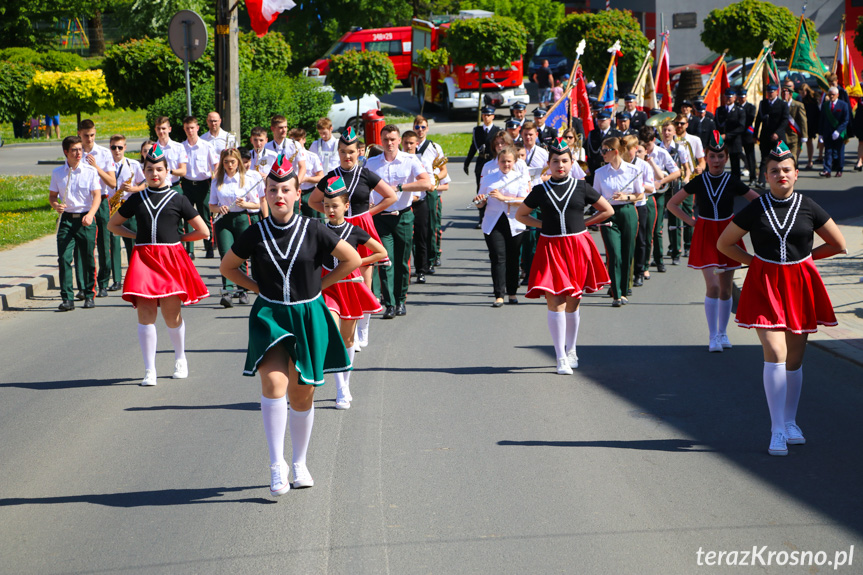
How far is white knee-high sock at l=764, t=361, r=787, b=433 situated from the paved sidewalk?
2810 millimetres

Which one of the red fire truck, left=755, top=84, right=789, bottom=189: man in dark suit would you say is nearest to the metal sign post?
left=755, top=84, right=789, bottom=189: man in dark suit

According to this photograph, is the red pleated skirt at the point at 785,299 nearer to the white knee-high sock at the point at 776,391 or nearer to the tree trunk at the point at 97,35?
the white knee-high sock at the point at 776,391

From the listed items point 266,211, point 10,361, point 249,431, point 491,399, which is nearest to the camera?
point 249,431

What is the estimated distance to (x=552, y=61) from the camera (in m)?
44.3

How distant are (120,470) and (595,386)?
4007 mm

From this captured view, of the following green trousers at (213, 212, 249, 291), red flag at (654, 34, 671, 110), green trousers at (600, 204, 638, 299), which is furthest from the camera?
red flag at (654, 34, 671, 110)

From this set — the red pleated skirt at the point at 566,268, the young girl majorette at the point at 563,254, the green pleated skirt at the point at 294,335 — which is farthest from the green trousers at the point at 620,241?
the green pleated skirt at the point at 294,335

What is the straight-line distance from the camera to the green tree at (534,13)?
170 ft

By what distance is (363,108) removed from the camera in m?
35.3

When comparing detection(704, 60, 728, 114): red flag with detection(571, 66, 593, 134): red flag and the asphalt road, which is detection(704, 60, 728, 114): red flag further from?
the asphalt road

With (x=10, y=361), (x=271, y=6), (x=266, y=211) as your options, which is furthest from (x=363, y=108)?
(x=10, y=361)

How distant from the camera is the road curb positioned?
13.1 meters

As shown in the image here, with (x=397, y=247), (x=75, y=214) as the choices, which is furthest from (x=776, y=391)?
(x=75, y=214)

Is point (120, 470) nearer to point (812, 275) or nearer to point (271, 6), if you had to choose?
point (812, 275)
